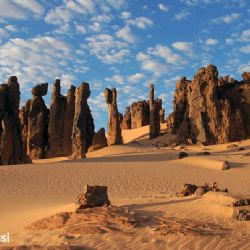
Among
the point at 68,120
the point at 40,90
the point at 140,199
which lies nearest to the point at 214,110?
the point at 68,120

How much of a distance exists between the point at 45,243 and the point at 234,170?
17638 mm

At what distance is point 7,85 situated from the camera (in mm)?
30625

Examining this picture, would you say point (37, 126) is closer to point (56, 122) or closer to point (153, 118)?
point (56, 122)

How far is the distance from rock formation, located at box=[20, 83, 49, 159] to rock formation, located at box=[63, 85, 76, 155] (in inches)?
78.2

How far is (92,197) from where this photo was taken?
11.1 metres

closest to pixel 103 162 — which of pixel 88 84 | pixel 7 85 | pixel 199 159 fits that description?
pixel 199 159

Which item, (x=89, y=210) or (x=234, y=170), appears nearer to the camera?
(x=89, y=210)

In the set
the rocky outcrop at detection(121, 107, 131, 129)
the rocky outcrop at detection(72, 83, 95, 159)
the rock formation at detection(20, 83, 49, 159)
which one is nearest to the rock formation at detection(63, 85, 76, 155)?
the rock formation at detection(20, 83, 49, 159)

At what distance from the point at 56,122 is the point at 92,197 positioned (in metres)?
30.4

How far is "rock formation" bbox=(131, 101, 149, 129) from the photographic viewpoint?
211 ft

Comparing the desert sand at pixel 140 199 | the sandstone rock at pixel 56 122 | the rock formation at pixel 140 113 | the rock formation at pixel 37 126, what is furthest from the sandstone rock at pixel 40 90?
the rock formation at pixel 140 113

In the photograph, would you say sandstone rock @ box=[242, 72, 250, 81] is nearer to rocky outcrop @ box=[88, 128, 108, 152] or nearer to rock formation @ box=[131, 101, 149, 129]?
rocky outcrop @ box=[88, 128, 108, 152]

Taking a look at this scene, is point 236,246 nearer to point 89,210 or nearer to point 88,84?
point 89,210

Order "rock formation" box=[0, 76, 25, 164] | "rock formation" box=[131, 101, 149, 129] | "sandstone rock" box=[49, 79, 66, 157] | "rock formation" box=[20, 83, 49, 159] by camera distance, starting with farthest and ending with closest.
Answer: "rock formation" box=[131, 101, 149, 129] → "rock formation" box=[20, 83, 49, 159] → "sandstone rock" box=[49, 79, 66, 157] → "rock formation" box=[0, 76, 25, 164]
